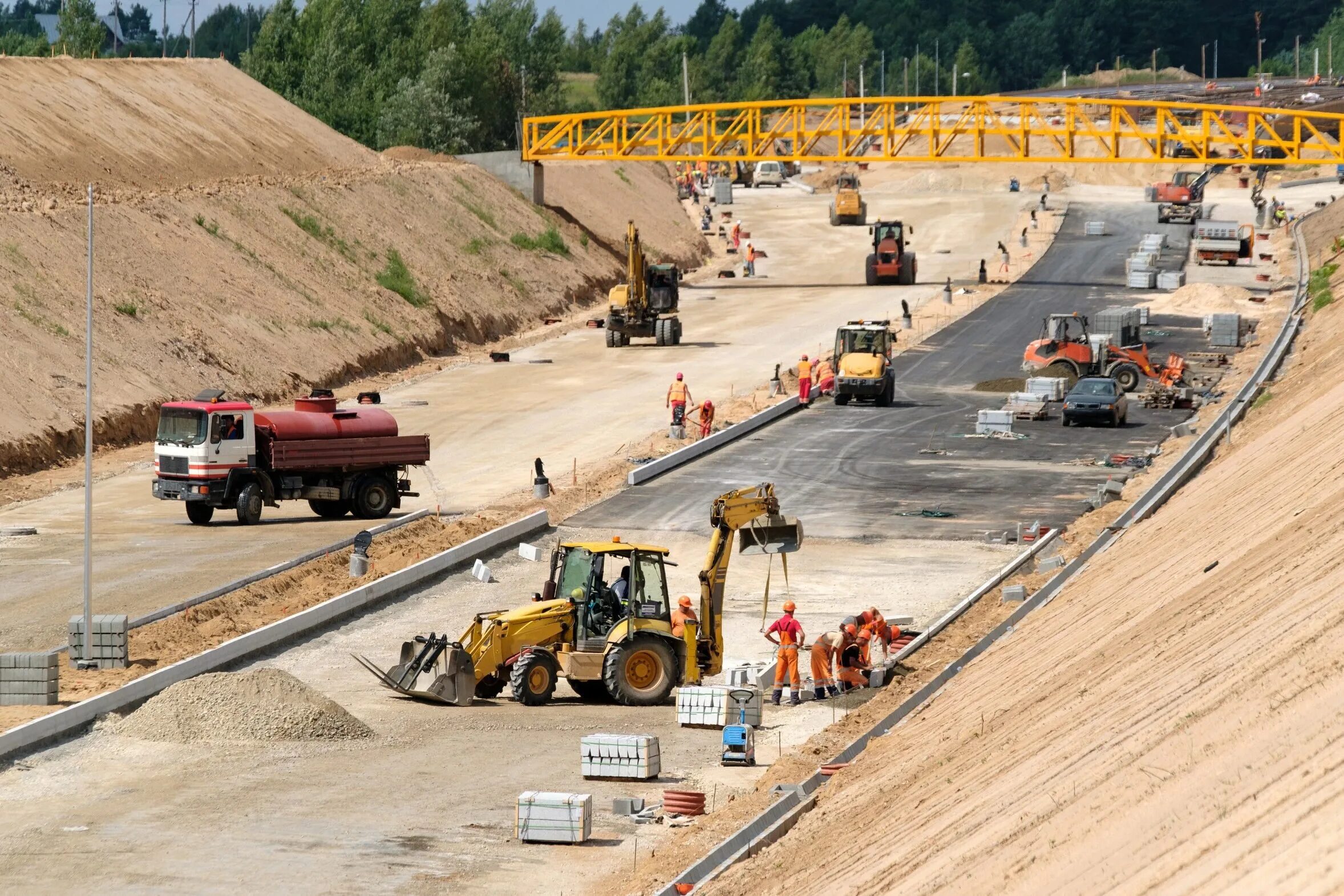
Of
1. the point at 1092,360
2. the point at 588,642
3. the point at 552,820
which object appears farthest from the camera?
the point at 1092,360

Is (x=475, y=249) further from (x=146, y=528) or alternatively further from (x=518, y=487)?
(x=146, y=528)

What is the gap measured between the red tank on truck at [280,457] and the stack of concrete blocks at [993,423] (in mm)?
15367

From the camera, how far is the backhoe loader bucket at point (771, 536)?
994 inches

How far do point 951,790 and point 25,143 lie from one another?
166 ft

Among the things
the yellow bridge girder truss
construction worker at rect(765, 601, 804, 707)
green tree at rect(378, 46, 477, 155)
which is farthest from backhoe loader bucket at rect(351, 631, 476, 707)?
green tree at rect(378, 46, 477, 155)

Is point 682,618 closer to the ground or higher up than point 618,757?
higher up

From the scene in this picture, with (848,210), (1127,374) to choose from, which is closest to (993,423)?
(1127,374)

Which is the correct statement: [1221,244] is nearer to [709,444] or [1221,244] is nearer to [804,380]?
[804,380]

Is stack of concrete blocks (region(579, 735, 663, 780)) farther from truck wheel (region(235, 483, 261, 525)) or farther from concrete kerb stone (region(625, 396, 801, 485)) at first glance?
concrete kerb stone (region(625, 396, 801, 485))

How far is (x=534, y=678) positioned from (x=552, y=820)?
5.77 metres

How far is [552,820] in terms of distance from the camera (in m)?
19.0

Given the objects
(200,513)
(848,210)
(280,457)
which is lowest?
(200,513)

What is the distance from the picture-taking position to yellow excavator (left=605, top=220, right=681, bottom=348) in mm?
65250

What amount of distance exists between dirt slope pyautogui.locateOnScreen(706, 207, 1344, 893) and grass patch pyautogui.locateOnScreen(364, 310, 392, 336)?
3831 cm
